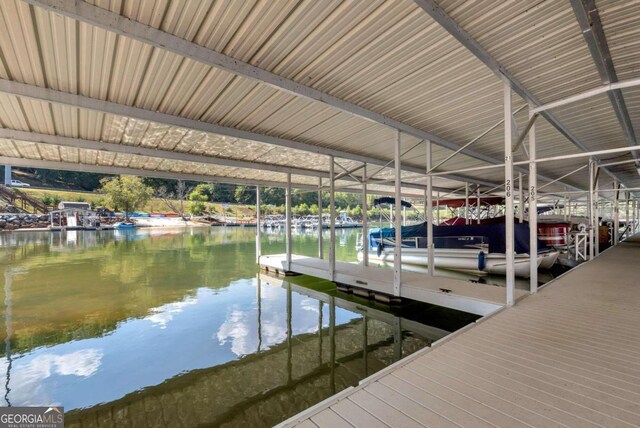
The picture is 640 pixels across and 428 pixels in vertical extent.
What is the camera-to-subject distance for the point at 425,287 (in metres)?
6.24

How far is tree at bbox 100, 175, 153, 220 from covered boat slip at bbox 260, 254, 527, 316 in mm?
37138

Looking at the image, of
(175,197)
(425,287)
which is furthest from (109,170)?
(175,197)

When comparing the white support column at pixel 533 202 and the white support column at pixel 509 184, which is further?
the white support column at pixel 533 202

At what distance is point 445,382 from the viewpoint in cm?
237

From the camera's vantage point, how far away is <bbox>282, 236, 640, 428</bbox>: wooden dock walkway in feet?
6.37

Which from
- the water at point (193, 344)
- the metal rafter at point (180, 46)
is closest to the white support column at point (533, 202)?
the water at point (193, 344)

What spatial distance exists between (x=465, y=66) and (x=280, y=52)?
2.42 meters

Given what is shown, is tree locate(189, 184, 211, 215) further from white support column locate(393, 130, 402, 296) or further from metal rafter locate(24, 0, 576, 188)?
metal rafter locate(24, 0, 576, 188)

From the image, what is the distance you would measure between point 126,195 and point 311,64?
140ft

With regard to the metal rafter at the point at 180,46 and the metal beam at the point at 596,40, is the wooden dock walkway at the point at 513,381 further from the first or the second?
the metal rafter at the point at 180,46

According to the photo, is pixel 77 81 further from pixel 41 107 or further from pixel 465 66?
pixel 465 66

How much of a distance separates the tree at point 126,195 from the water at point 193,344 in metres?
32.2

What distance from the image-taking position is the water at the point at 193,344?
3518mm

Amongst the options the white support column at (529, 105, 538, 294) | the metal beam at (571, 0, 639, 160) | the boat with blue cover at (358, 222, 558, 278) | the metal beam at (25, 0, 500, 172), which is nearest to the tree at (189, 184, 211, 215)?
the boat with blue cover at (358, 222, 558, 278)
